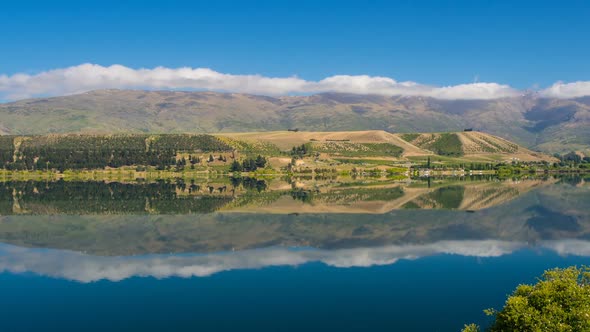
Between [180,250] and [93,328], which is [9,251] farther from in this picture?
[93,328]

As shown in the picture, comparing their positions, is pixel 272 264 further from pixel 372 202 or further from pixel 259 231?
pixel 372 202

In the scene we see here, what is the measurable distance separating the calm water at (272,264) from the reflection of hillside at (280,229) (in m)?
0.24

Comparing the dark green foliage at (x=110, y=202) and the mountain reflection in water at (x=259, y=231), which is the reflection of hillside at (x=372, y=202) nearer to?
the mountain reflection in water at (x=259, y=231)

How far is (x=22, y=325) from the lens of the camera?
3228cm

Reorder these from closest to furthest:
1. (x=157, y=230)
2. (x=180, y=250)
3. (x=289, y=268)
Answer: (x=289, y=268) < (x=180, y=250) < (x=157, y=230)

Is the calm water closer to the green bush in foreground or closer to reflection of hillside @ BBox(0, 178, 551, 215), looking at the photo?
reflection of hillside @ BBox(0, 178, 551, 215)

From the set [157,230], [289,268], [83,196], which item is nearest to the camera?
[289,268]

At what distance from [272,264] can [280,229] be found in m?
22.0

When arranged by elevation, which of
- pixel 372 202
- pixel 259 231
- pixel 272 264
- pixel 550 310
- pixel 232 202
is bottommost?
pixel 232 202

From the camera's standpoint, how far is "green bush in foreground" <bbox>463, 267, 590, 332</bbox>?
2050 centimetres

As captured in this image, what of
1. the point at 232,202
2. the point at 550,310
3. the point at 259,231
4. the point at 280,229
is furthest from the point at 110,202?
the point at 550,310

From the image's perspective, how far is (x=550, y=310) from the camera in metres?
20.8

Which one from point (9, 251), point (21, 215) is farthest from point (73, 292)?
point (21, 215)

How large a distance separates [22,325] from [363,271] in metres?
25.9
